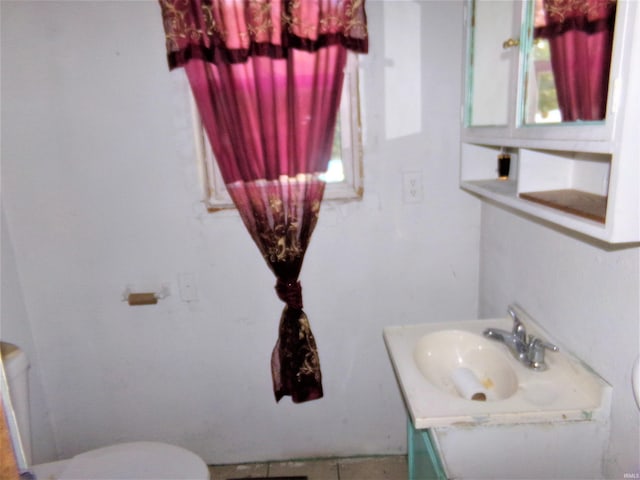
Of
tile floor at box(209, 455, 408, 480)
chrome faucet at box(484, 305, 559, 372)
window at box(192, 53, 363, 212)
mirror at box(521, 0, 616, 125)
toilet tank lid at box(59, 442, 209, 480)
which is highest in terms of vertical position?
mirror at box(521, 0, 616, 125)

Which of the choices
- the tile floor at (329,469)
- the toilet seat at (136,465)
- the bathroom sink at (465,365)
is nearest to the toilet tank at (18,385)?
the toilet seat at (136,465)

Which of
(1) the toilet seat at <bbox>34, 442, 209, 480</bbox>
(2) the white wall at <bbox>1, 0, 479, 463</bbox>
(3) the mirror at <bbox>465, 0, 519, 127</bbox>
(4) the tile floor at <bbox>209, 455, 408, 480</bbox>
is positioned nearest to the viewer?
(3) the mirror at <bbox>465, 0, 519, 127</bbox>

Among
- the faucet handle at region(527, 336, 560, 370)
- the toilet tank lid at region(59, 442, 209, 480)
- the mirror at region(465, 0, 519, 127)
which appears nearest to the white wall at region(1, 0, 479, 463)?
the mirror at region(465, 0, 519, 127)

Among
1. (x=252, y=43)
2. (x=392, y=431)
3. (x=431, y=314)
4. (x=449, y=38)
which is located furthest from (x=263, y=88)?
(x=392, y=431)

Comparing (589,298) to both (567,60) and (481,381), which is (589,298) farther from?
(567,60)

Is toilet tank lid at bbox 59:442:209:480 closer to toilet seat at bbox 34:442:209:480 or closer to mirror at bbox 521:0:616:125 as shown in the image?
toilet seat at bbox 34:442:209:480

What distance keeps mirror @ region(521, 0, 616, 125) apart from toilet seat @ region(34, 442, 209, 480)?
1459 mm

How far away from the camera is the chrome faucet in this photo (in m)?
1.27

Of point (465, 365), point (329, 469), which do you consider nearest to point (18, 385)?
point (329, 469)

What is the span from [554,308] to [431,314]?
2.04 ft

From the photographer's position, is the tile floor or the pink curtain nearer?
the pink curtain

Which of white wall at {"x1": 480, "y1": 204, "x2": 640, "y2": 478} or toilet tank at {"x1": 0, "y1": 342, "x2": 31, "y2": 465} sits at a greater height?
white wall at {"x1": 480, "y1": 204, "x2": 640, "y2": 478}

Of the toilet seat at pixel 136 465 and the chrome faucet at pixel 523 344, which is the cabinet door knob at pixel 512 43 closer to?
the chrome faucet at pixel 523 344

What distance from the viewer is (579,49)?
0.95 m
